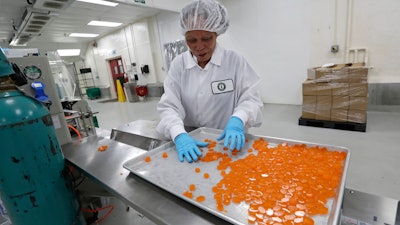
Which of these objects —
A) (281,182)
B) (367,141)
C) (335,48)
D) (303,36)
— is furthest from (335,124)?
(281,182)

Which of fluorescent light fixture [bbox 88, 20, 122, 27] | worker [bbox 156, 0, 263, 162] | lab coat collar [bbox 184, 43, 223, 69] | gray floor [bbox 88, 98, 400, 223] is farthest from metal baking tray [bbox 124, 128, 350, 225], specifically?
fluorescent light fixture [bbox 88, 20, 122, 27]

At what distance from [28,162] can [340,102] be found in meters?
3.29

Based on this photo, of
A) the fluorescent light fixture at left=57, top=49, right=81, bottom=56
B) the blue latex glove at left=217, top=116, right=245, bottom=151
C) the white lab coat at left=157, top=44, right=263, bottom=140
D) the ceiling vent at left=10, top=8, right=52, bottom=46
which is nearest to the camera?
the blue latex glove at left=217, top=116, right=245, bottom=151

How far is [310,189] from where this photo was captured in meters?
0.65

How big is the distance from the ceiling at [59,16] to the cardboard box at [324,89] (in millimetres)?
3561

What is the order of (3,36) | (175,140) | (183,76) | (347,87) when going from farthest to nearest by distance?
(3,36) < (347,87) < (183,76) < (175,140)

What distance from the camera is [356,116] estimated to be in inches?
106

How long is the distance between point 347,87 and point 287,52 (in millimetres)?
1633

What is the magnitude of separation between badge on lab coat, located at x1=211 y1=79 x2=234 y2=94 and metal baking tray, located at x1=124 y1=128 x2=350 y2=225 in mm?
329

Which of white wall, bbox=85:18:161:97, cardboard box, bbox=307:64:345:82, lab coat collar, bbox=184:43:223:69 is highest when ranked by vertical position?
white wall, bbox=85:18:161:97

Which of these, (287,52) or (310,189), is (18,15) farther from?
(310,189)

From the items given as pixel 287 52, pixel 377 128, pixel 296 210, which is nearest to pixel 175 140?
pixel 296 210

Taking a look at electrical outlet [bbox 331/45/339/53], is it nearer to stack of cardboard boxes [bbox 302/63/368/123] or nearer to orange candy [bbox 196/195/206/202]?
stack of cardboard boxes [bbox 302/63/368/123]

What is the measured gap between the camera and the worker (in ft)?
3.72
